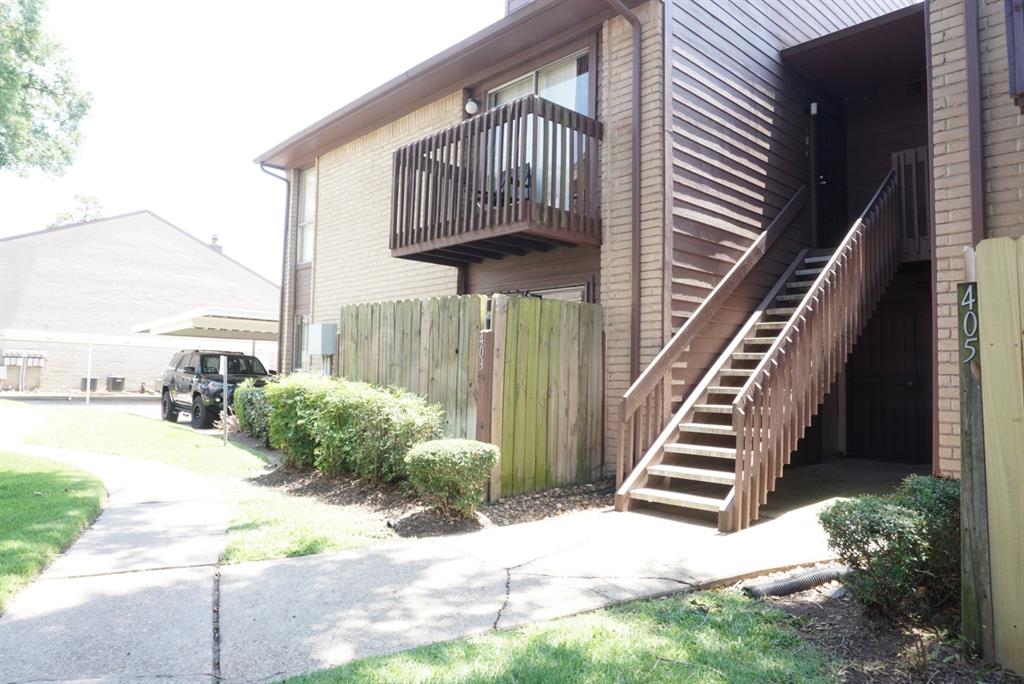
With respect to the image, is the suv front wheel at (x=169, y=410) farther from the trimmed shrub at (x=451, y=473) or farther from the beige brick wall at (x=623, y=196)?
the trimmed shrub at (x=451, y=473)

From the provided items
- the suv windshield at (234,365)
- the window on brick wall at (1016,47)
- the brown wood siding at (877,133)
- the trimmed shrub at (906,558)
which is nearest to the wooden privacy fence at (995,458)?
the trimmed shrub at (906,558)

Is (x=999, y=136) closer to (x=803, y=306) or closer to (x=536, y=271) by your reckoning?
(x=803, y=306)

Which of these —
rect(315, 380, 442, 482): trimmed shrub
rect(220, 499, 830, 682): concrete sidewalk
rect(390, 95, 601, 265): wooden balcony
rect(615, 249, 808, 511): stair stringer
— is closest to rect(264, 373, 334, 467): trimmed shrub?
rect(315, 380, 442, 482): trimmed shrub

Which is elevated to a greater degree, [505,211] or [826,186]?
[826,186]

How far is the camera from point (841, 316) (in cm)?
740

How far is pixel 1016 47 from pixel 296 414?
7.67 metres

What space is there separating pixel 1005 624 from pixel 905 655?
42 cm

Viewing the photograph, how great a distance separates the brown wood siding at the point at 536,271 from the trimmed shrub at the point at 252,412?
15.2 ft

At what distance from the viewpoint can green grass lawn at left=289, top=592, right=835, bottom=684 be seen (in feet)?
9.09

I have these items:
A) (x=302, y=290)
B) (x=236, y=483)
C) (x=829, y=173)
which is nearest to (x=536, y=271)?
(x=236, y=483)

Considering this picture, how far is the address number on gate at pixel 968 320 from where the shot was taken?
9.88 ft

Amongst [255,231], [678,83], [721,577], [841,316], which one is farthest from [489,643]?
[255,231]

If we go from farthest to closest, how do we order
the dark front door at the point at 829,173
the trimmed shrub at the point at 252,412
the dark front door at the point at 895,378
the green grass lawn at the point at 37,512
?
the trimmed shrub at the point at 252,412 → the dark front door at the point at 829,173 → the dark front door at the point at 895,378 → the green grass lawn at the point at 37,512

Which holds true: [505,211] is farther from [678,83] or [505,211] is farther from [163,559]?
[163,559]
